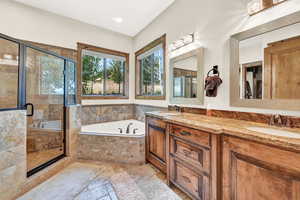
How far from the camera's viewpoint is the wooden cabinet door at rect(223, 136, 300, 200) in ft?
2.53

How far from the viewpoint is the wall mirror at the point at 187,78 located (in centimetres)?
197

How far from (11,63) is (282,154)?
3.23m

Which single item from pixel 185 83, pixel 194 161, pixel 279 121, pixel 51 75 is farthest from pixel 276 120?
pixel 51 75

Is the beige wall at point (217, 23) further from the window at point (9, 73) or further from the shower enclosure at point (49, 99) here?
the window at point (9, 73)

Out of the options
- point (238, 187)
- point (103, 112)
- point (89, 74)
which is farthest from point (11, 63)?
point (238, 187)

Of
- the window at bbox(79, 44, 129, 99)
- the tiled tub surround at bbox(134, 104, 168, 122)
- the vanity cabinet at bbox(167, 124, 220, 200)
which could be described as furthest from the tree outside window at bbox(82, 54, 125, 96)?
the vanity cabinet at bbox(167, 124, 220, 200)

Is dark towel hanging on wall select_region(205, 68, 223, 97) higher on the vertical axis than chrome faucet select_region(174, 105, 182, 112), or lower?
higher

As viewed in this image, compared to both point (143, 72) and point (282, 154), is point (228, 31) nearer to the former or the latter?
point (282, 154)

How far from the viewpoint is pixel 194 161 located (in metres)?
1.33

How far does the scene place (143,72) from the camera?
11.8 feet

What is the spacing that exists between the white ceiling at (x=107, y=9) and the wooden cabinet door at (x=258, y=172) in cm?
254

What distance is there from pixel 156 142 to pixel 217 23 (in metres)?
1.77

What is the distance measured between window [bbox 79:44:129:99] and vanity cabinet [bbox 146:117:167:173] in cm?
179

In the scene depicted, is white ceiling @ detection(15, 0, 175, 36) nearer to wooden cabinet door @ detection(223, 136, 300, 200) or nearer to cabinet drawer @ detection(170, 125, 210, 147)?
cabinet drawer @ detection(170, 125, 210, 147)
